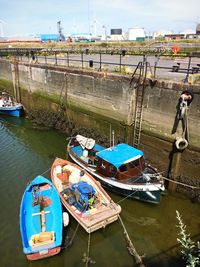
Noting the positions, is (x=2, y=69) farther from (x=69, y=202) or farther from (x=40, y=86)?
(x=69, y=202)

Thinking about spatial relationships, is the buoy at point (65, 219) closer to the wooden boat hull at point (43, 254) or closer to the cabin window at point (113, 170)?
the wooden boat hull at point (43, 254)

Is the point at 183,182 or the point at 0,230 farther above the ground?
the point at 183,182

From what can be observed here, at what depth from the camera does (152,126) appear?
13.3 m

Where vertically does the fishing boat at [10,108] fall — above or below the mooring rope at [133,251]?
above

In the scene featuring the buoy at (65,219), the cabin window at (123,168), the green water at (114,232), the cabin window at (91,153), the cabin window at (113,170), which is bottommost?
the green water at (114,232)

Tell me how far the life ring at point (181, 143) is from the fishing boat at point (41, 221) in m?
6.26

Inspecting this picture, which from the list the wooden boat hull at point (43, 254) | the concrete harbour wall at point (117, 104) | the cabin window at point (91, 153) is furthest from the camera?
the cabin window at point (91, 153)

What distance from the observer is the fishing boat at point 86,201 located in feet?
32.2

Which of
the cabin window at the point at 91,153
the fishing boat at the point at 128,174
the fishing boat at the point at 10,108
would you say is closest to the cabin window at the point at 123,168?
the fishing boat at the point at 128,174

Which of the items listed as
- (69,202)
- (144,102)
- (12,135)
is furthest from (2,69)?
(69,202)

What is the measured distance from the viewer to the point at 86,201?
1021cm

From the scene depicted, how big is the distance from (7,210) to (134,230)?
614 cm

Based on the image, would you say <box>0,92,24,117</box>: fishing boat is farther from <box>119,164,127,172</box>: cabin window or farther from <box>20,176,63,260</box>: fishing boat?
<box>119,164,127,172</box>: cabin window

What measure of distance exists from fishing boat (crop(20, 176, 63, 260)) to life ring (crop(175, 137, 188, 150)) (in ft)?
20.5
